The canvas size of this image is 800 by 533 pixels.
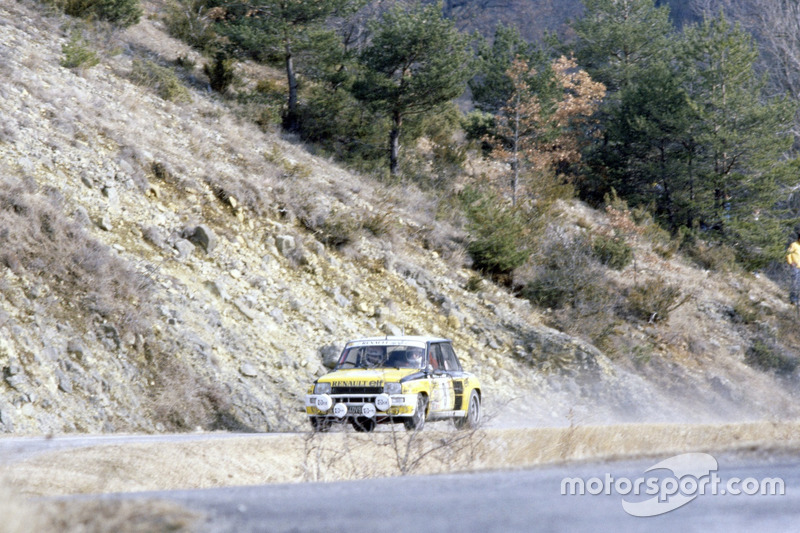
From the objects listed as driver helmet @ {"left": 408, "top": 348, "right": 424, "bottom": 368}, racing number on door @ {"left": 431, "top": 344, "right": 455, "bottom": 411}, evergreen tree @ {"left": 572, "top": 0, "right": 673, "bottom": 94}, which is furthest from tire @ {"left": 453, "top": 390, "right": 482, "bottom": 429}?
evergreen tree @ {"left": 572, "top": 0, "right": 673, "bottom": 94}

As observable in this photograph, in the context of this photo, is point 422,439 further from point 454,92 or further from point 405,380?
point 454,92

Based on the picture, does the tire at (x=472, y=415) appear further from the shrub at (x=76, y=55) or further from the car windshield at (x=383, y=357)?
the shrub at (x=76, y=55)

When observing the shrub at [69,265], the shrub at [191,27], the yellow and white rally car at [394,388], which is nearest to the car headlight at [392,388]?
the yellow and white rally car at [394,388]

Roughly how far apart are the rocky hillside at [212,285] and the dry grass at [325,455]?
13.6ft

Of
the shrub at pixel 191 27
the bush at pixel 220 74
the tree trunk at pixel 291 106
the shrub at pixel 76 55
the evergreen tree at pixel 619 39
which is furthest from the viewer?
the evergreen tree at pixel 619 39

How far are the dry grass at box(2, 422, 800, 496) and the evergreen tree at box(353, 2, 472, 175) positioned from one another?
1909 centimetres

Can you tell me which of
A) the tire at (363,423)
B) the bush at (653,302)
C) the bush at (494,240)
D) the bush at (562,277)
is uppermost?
the tire at (363,423)

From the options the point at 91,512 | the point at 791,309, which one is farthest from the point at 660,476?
the point at 791,309

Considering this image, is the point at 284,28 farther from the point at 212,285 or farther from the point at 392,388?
the point at 392,388

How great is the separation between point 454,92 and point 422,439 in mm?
20939

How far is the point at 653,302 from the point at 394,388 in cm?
1848

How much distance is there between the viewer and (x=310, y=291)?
18750 millimetres

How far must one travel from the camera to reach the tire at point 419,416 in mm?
10914

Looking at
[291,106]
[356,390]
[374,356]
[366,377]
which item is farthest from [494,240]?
[356,390]
